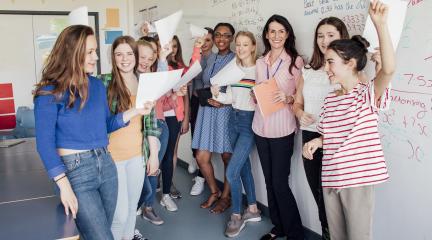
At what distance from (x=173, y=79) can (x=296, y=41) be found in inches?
39.2

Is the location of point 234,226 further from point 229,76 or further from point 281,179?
point 229,76

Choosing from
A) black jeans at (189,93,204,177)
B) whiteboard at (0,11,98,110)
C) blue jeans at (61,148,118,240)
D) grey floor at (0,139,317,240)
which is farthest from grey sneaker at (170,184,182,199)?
whiteboard at (0,11,98,110)

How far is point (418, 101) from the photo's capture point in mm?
1801

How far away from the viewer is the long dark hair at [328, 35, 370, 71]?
1.59 meters

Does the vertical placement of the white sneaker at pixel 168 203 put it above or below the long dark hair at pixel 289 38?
below

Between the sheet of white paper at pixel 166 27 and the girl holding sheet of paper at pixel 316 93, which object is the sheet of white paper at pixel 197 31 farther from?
the girl holding sheet of paper at pixel 316 93

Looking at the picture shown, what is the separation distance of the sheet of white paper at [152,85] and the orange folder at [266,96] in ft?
1.95

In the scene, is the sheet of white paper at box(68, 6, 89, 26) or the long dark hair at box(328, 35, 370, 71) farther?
the sheet of white paper at box(68, 6, 89, 26)

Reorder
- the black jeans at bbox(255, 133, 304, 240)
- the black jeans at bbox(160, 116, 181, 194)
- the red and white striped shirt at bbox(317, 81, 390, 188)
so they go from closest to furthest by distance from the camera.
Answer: the red and white striped shirt at bbox(317, 81, 390, 188) < the black jeans at bbox(255, 133, 304, 240) < the black jeans at bbox(160, 116, 181, 194)

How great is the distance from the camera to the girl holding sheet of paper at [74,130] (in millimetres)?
1432

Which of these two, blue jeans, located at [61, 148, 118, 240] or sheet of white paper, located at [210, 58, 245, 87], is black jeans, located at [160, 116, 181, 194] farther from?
blue jeans, located at [61, 148, 118, 240]

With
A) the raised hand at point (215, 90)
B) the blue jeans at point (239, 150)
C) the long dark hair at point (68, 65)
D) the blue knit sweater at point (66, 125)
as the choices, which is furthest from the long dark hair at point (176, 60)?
the long dark hair at point (68, 65)

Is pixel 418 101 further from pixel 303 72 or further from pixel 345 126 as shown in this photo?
pixel 303 72

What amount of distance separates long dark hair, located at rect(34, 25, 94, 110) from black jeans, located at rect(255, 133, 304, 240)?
4.35 ft
